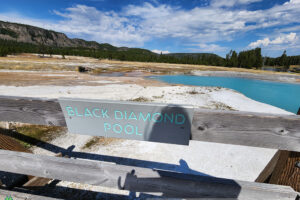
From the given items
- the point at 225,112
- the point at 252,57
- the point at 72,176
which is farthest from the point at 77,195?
the point at 252,57

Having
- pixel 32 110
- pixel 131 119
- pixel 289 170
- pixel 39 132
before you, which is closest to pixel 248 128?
pixel 289 170

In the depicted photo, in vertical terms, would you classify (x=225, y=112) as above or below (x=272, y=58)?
below

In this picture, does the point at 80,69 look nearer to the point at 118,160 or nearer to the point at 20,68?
the point at 20,68

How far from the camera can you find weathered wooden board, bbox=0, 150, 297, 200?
1252 millimetres

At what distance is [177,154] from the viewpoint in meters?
4.29

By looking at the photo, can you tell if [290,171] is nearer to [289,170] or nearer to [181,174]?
[289,170]

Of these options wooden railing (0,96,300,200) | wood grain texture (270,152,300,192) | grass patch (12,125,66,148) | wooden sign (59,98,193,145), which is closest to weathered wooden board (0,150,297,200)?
wooden railing (0,96,300,200)

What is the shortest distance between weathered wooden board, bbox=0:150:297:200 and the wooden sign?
1.17ft

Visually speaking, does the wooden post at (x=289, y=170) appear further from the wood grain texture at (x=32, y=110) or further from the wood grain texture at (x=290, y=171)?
the wood grain texture at (x=32, y=110)

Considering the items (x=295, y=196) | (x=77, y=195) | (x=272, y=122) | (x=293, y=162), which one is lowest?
(x=77, y=195)

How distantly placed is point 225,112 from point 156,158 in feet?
11.0

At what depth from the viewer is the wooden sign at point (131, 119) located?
3.80 ft

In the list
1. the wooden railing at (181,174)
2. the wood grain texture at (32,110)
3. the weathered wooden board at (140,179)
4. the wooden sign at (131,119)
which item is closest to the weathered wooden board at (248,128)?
A: the wooden railing at (181,174)

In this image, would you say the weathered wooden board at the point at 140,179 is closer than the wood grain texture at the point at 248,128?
No
